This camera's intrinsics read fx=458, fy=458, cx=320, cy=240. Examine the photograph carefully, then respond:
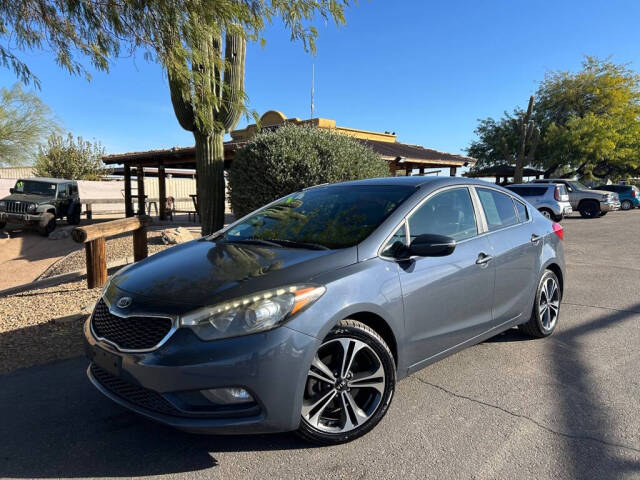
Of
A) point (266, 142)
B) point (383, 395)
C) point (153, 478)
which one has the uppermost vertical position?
point (266, 142)

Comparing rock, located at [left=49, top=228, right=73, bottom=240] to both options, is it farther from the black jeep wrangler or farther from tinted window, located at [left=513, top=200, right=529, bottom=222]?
tinted window, located at [left=513, top=200, right=529, bottom=222]

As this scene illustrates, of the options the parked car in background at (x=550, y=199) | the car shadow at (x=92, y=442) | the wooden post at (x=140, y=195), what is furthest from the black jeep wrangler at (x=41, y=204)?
the parked car in background at (x=550, y=199)

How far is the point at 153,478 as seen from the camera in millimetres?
2354

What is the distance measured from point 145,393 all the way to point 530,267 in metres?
3.30

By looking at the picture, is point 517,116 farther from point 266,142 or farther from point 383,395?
point 383,395

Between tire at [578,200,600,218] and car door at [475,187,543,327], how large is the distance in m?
19.9

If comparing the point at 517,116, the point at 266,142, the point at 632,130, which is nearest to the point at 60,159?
the point at 266,142

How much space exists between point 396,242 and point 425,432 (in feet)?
3.90

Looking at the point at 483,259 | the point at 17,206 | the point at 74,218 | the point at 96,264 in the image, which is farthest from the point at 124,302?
the point at 74,218

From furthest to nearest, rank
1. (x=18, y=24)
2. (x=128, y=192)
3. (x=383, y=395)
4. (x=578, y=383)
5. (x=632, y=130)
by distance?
1. (x=632, y=130)
2. (x=128, y=192)
3. (x=18, y=24)
4. (x=578, y=383)
5. (x=383, y=395)

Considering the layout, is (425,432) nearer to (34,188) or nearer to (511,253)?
(511,253)

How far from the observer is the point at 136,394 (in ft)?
8.11

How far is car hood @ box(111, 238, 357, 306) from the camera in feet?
8.15

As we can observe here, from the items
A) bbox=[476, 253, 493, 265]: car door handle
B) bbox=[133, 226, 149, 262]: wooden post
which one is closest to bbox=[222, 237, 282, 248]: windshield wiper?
bbox=[476, 253, 493, 265]: car door handle
